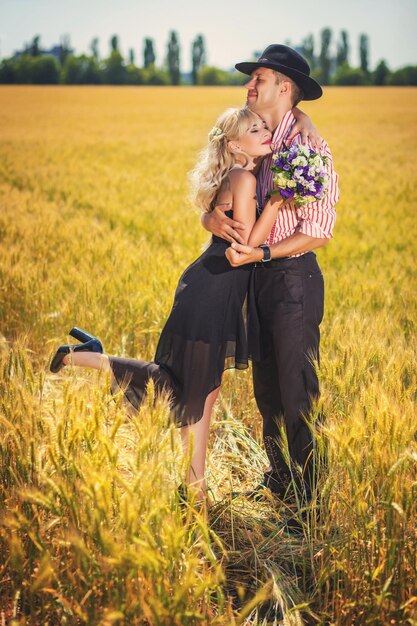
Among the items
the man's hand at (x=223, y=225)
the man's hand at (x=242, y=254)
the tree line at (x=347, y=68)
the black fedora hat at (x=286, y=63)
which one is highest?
the tree line at (x=347, y=68)

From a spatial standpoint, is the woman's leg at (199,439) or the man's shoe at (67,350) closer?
the woman's leg at (199,439)

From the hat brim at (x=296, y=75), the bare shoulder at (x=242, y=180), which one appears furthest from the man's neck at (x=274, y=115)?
the bare shoulder at (x=242, y=180)

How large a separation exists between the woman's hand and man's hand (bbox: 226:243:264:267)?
43 centimetres

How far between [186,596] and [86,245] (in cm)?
403

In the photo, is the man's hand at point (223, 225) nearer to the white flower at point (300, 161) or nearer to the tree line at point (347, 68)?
the white flower at point (300, 161)

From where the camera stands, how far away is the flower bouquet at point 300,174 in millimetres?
2041

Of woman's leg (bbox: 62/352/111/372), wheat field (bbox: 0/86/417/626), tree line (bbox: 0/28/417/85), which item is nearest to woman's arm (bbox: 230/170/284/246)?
wheat field (bbox: 0/86/417/626)

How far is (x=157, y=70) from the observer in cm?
8006

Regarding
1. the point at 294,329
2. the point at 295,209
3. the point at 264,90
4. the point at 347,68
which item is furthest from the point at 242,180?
the point at 347,68

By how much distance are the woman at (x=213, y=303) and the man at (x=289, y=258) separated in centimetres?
7

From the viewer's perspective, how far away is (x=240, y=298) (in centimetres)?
235

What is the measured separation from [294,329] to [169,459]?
782mm

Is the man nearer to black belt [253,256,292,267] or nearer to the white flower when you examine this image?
black belt [253,256,292,267]

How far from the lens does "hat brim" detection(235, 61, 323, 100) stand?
2.24m
